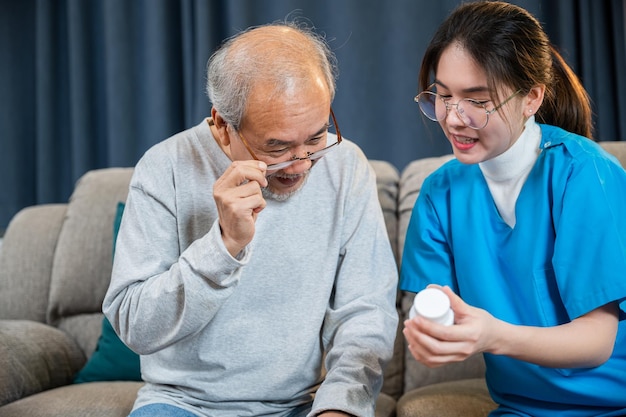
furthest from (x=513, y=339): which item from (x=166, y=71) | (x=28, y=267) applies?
(x=166, y=71)

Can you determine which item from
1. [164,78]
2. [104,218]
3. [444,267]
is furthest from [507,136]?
[164,78]

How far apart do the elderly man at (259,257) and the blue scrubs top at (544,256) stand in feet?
0.55

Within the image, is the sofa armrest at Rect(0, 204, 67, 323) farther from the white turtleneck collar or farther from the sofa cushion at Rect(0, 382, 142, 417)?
the white turtleneck collar

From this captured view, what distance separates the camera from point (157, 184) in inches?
66.0

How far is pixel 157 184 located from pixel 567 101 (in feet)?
2.78

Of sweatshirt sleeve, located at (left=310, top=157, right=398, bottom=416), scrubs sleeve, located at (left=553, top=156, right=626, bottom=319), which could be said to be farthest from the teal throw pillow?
scrubs sleeve, located at (left=553, top=156, right=626, bottom=319)

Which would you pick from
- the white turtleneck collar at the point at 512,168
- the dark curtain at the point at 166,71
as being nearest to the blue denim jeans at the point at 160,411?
the white turtleneck collar at the point at 512,168

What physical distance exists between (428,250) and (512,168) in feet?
0.80

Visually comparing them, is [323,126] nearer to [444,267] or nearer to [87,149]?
[444,267]

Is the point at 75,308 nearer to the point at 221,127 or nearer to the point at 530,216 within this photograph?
the point at 221,127

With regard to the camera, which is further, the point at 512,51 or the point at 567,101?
the point at 567,101

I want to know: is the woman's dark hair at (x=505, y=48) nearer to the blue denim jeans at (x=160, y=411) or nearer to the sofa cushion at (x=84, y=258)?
the blue denim jeans at (x=160, y=411)

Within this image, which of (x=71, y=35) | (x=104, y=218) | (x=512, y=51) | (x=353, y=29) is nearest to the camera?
(x=512, y=51)

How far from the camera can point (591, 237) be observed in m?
1.39
